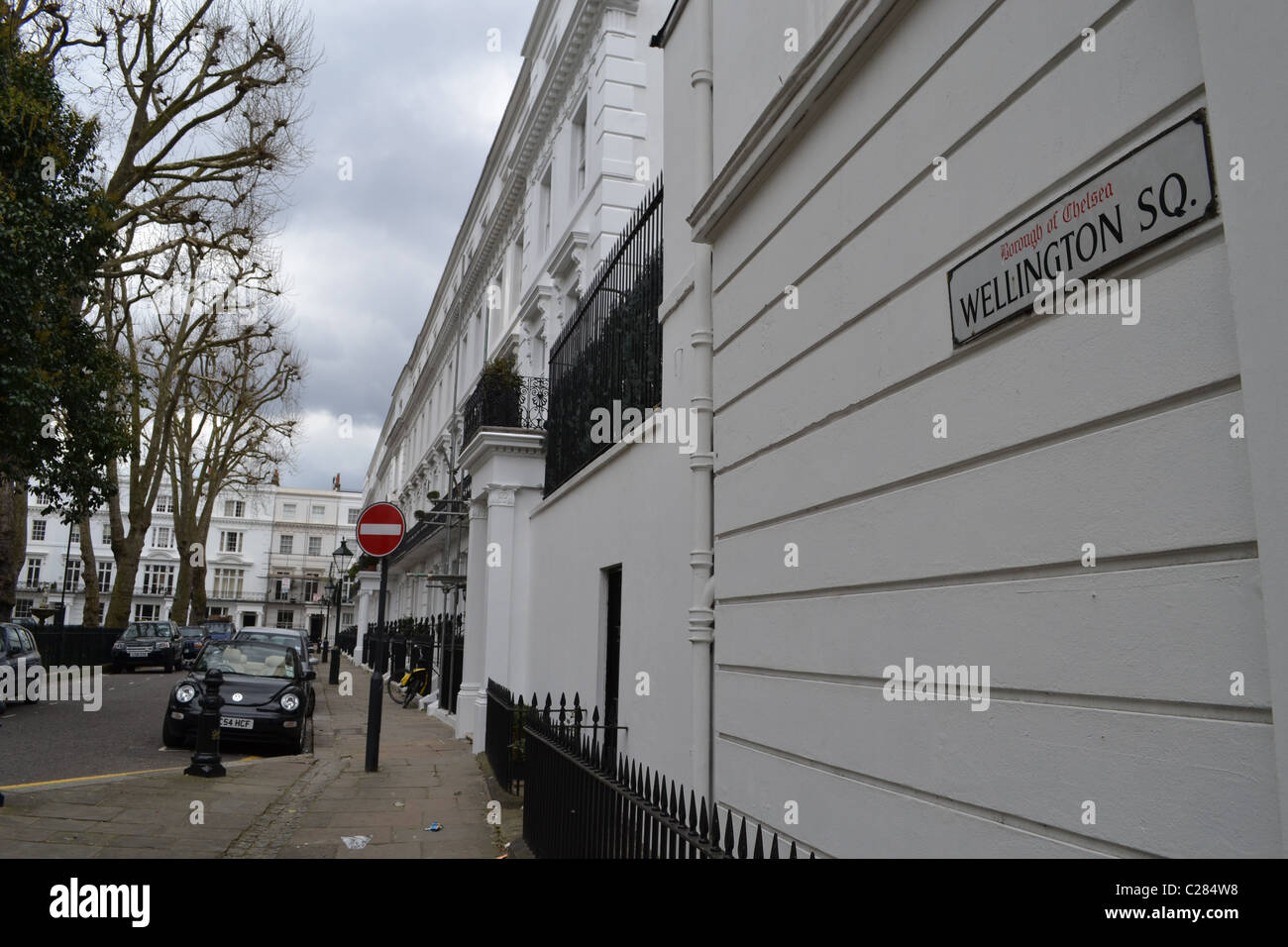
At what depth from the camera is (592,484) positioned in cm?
949

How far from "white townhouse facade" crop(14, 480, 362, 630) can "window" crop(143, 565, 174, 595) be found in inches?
3.5

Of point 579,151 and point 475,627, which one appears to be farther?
point 579,151

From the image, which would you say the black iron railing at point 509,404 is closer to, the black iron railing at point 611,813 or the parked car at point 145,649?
the black iron railing at point 611,813

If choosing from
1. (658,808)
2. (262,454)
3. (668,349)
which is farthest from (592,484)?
(262,454)

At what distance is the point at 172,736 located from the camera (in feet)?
40.5

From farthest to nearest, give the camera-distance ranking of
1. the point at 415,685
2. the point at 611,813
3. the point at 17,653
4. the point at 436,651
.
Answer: the point at 436,651 → the point at 415,685 → the point at 17,653 → the point at 611,813

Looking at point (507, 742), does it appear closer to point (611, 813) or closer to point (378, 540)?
point (378, 540)

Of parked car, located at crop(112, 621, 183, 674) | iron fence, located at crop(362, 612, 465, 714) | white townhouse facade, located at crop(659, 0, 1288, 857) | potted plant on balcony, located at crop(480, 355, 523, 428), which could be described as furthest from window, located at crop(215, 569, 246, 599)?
white townhouse facade, located at crop(659, 0, 1288, 857)

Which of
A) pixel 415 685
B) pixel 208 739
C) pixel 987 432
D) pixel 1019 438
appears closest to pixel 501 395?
pixel 208 739

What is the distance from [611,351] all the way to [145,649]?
26.1 meters

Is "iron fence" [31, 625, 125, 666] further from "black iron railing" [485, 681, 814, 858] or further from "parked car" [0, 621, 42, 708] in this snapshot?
"black iron railing" [485, 681, 814, 858]

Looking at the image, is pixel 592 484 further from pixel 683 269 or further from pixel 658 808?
pixel 658 808

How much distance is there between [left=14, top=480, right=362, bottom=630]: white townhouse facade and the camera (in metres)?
82.4
